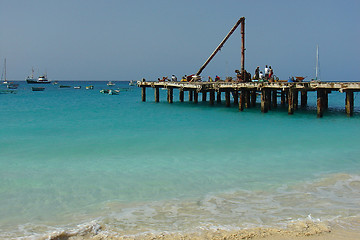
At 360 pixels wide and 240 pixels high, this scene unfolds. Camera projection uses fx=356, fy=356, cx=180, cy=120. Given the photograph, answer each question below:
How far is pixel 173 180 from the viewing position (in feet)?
32.4

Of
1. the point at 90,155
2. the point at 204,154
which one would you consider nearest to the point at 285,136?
the point at 204,154

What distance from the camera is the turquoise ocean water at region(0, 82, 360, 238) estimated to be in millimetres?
7125

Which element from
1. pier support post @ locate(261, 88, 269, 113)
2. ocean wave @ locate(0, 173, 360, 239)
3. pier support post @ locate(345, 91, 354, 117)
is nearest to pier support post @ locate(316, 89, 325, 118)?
pier support post @ locate(345, 91, 354, 117)

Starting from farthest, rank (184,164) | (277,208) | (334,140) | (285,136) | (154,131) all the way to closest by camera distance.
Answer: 1. (154,131)
2. (285,136)
3. (334,140)
4. (184,164)
5. (277,208)

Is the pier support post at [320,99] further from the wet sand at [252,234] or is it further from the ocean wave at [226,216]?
the wet sand at [252,234]

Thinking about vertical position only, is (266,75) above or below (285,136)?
above

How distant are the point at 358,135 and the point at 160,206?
45.2 feet

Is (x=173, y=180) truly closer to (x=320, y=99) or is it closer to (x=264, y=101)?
(x=320, y=99)

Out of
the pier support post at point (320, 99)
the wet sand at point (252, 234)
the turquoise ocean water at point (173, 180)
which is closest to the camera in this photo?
the wet sand at point (252, 234)

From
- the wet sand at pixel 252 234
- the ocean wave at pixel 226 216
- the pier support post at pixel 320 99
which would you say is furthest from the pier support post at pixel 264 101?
the wet sand at pixel 252 234

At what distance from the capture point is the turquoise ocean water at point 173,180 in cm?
712

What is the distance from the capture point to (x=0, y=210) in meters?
7.68

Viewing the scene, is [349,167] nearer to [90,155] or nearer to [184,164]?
[184,164]

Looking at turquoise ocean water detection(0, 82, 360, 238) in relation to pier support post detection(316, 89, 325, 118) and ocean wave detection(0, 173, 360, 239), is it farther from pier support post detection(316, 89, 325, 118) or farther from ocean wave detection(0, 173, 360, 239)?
pier support post detection(316, 89, 325, 118)
